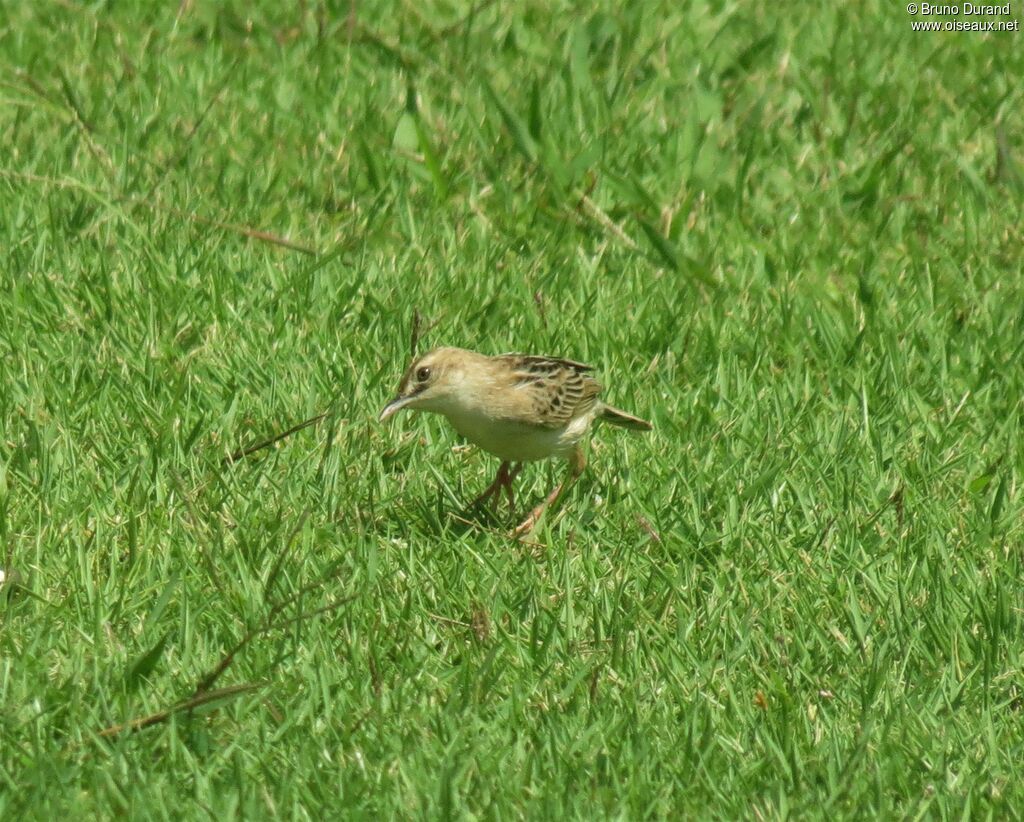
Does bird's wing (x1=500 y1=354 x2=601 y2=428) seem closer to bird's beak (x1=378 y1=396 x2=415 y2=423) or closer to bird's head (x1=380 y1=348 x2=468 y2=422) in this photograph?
bird's head (x1=380 y1=348 x2=468 y2=422)

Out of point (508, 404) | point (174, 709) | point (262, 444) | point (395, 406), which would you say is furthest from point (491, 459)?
point (174, 709)

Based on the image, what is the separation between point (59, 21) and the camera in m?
10.6

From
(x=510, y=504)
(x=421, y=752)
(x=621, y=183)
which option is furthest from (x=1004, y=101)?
(x=421, y=752)

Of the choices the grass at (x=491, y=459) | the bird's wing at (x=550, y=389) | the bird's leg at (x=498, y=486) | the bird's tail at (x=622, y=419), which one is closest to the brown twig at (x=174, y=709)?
the grass at (x=491, y=459)

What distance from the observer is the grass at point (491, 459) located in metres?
5.12

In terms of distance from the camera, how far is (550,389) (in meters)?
6.84

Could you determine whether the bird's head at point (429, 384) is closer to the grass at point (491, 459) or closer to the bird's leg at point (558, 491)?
the grass at point (491, 459)

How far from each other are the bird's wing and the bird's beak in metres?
0.40

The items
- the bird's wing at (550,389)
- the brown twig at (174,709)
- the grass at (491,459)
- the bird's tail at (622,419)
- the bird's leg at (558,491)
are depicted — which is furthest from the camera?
the bird's tail at (622,419)

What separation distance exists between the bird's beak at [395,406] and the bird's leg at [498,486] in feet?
1.58

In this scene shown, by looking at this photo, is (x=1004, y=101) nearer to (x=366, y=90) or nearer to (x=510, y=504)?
(x=366, y=90)

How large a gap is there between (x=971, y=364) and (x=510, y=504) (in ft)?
8.15

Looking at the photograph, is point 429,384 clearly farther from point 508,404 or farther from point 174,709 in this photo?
point 174,709

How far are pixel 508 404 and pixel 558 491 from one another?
43 centimetres
